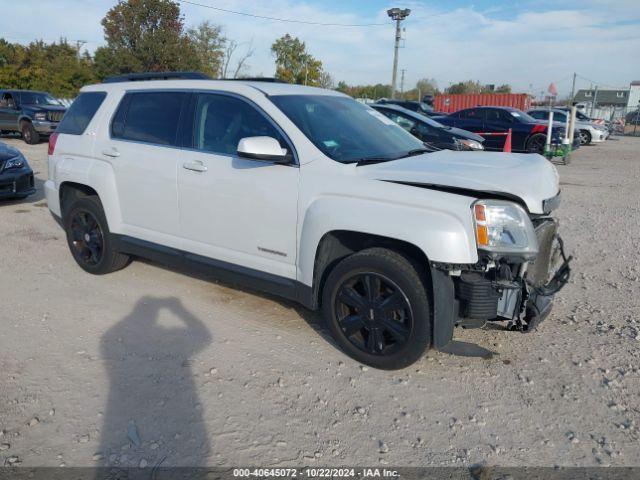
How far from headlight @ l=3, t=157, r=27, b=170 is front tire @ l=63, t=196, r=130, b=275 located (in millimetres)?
3391

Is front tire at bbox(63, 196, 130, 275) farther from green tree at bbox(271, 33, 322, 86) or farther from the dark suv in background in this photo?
green tree at bbox(271, 33, 322, 86)

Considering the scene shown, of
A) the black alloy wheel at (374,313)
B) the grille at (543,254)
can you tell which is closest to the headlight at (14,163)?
the black alloy wheel at (374,313)

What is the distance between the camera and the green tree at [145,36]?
1127 inches

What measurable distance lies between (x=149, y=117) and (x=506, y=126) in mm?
14975

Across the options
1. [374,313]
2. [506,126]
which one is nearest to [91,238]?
[374,313]

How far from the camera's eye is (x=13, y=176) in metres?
8.06

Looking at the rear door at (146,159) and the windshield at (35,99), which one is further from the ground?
the windshield at (35,99)

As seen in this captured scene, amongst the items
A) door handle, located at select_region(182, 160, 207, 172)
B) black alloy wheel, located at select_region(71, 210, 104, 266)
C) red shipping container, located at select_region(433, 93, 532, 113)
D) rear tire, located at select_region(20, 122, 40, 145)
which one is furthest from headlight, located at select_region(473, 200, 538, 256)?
red shipping container, located at select_region(433, 93, 532, 113)

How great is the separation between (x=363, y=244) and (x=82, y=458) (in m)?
2.12

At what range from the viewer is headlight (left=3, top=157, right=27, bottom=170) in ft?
26.5

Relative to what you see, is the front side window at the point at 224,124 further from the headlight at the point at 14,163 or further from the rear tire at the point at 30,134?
the rear tire at the point at 30,134

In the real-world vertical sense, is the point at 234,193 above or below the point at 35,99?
below

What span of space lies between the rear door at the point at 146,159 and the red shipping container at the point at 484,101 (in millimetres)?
30528

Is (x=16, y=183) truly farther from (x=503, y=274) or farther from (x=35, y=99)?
(x=35, y=99)
